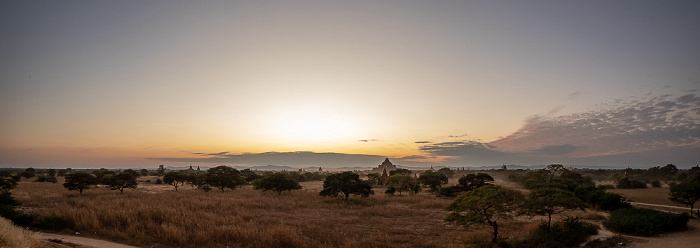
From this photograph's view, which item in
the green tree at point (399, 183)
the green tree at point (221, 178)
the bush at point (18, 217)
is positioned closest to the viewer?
the bush at point (18, 217)

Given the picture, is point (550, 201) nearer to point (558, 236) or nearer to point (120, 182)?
point (558, 236)

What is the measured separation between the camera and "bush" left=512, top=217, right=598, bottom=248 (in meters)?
15.9

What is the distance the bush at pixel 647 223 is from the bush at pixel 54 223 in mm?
35494

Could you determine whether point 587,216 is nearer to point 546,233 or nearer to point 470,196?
point 546,233

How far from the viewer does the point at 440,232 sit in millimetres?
20000

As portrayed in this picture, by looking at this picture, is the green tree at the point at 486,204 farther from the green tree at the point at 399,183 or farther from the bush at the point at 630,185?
the bush at the point at 630,185

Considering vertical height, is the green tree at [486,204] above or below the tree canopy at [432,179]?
above

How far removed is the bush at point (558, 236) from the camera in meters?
15.9

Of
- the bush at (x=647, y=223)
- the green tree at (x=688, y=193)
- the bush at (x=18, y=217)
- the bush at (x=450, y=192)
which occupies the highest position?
the green tree at (x=688, y=193)

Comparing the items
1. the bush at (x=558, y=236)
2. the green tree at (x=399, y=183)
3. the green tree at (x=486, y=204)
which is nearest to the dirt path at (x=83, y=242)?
the green tree at (x=486, y=204)

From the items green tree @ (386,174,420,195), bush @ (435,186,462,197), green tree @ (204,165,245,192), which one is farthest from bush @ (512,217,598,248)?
green tree @ (204,165,245,192)

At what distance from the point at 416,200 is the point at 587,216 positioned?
1685 centimetres

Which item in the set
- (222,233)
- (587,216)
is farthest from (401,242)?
(587,216)

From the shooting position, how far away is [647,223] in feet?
59.4
